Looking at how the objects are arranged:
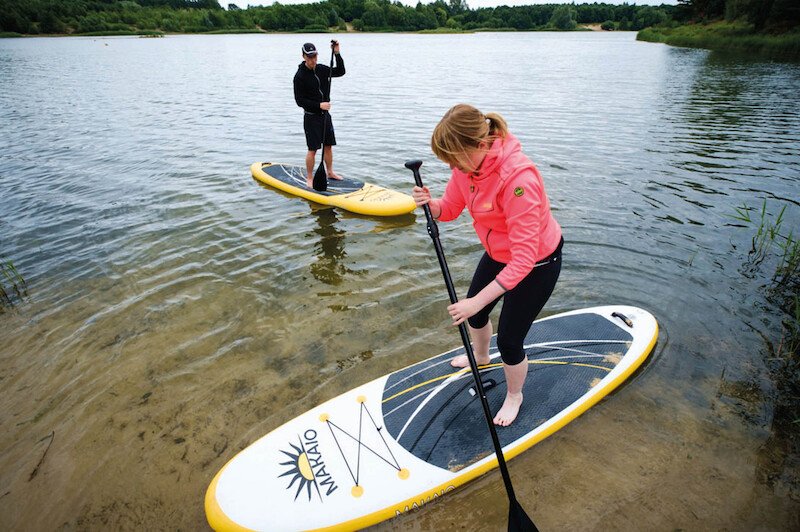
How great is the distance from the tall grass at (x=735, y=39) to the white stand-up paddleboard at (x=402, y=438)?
3837 cm

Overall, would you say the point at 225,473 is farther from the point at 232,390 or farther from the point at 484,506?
the point at 484,506

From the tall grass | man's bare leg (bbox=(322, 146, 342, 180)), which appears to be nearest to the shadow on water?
man's bare leg (bbox=(322, 146, 342, 180))

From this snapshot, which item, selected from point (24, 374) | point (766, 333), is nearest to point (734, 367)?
point (766, 333)

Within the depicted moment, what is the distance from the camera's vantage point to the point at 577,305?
532cm

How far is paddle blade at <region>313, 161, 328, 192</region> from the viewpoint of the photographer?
8305 millimetres

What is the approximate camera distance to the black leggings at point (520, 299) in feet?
9.31

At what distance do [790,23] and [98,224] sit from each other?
51.9m

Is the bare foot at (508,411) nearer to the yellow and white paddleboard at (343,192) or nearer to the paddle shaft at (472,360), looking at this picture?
the paddle shaft at (472,360)

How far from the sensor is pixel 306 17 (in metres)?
99.9

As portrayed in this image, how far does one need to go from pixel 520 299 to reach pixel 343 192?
6.04 m

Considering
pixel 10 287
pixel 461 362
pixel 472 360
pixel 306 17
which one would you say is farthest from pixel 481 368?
pixel 306 17

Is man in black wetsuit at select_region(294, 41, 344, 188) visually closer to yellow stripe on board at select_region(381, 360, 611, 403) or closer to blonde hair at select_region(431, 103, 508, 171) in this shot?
yellow stripe on board at select_region(381, 360, 611, 403)

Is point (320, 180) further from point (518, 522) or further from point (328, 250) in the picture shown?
point (518, 522)

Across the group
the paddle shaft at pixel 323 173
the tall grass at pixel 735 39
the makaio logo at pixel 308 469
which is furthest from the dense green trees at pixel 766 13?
the makaio logo at pixel 308 469
